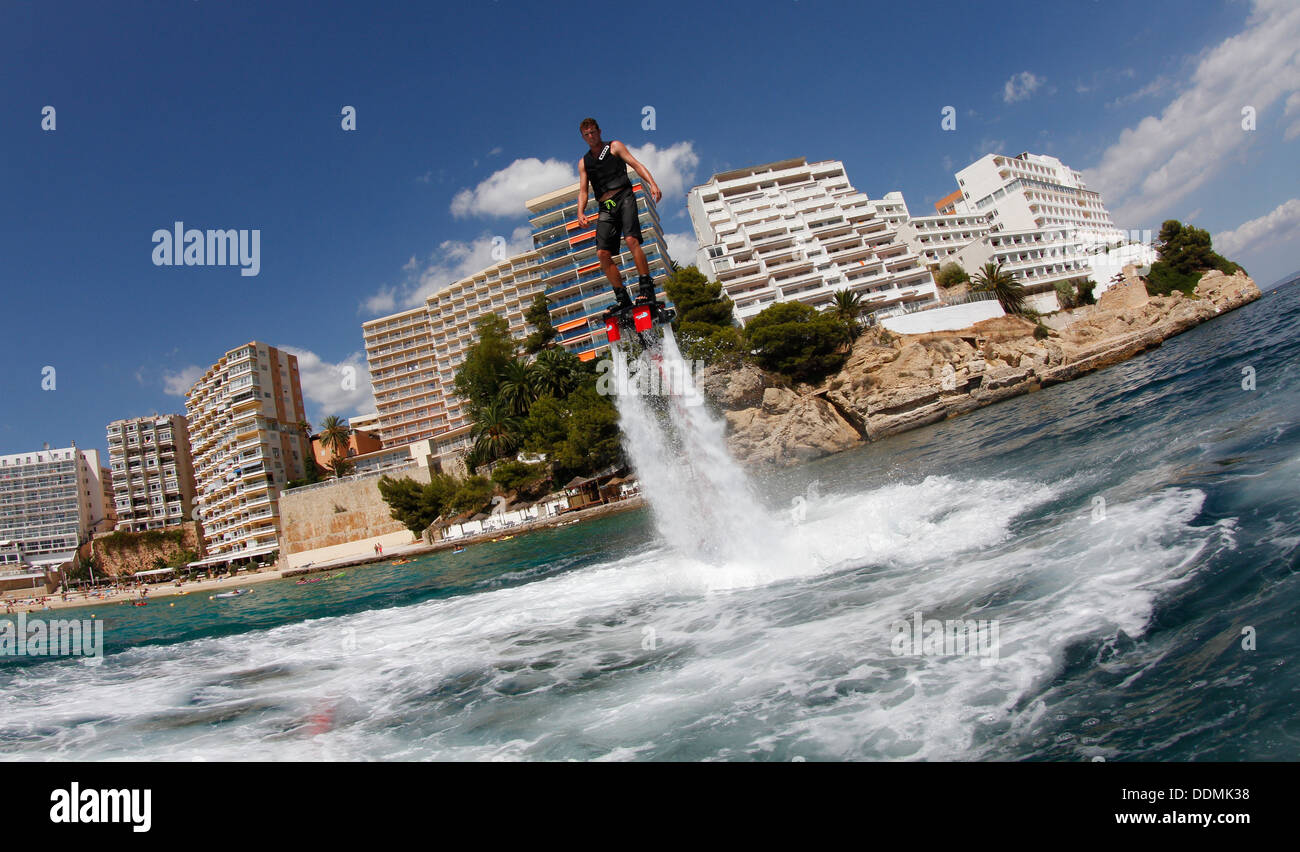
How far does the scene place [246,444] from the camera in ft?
334

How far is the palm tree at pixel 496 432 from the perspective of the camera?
70.9 m

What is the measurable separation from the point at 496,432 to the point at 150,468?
106001 mm

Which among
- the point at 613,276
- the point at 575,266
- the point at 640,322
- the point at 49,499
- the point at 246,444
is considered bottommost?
the point at 640,322

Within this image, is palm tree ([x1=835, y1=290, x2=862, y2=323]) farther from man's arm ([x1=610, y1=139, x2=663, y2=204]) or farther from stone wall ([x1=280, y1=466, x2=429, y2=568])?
man's arm ([x1=610, y1=139, x2=663, y2=204])

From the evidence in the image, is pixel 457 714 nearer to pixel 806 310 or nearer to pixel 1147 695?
pixel 1147 695

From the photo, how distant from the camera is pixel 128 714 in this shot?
355 inches

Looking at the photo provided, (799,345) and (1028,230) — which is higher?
(1028,230)

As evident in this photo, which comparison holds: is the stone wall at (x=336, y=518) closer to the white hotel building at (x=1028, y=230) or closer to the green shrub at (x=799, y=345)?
the green shrub at (x=799, y=345)

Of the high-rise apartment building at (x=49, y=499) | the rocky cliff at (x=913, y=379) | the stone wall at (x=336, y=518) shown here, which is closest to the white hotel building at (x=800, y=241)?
the rocky cliff at (x=913, y=379)

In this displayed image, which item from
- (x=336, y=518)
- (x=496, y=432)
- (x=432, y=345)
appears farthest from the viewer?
(x=432, y=345)

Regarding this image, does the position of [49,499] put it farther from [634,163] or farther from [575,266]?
[634,163]

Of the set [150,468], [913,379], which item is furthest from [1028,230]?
[150,468]

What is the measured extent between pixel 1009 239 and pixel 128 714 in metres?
109

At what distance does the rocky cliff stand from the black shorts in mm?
47404
